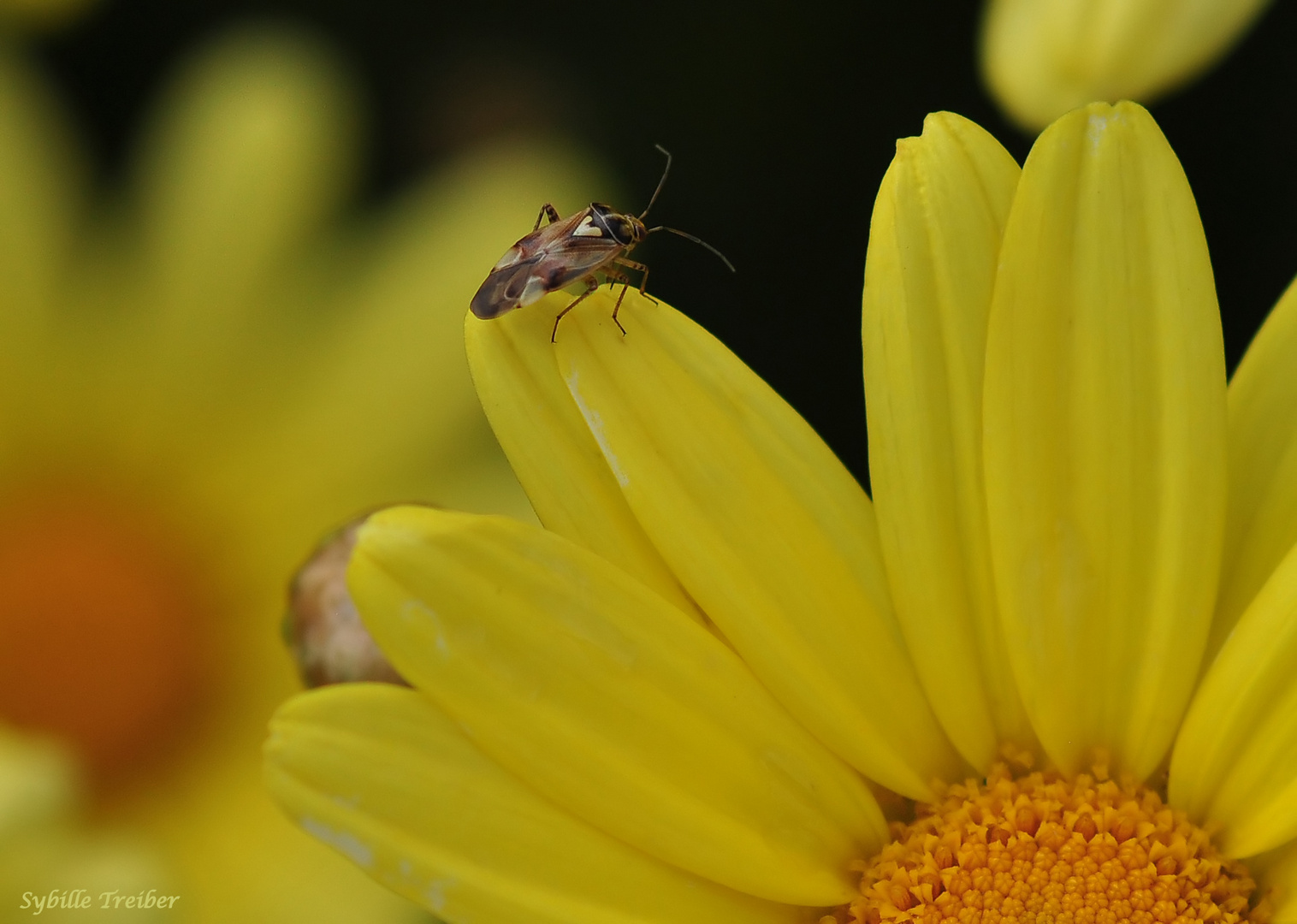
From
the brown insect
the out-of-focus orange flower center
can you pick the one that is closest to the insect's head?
the brown insect

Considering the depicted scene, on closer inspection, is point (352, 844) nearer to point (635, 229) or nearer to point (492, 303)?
point (492, 303)

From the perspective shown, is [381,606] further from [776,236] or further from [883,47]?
[883,47]

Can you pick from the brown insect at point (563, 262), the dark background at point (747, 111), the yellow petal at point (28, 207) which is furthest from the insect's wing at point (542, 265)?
the yellow petal at point (28, 207)

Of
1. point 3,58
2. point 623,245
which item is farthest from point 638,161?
point 3,58

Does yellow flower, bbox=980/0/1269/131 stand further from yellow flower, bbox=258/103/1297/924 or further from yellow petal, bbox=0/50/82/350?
yellow petal, bbox=0/50/82/350

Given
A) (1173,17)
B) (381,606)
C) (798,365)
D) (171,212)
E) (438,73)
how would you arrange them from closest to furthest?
(381,606) → (1173,17) → (798,365) → (171,212) → (438,73)

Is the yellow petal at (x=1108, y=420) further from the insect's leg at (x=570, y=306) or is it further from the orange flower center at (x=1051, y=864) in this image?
the insect's leg at (x=570, y=306)
